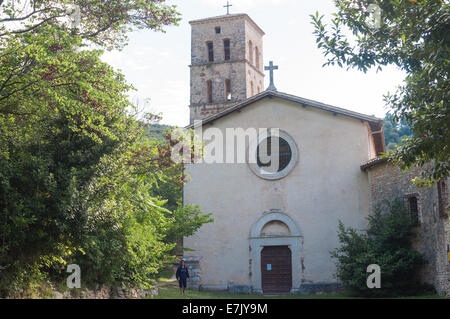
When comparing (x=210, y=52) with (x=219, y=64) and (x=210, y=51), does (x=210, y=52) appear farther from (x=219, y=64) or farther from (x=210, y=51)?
(x=219, y=64)

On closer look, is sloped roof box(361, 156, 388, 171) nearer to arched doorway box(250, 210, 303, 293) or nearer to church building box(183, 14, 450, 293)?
church building box(183, 14, 450, 293)

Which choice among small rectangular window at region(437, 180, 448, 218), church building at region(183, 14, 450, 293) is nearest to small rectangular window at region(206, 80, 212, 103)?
church building at region(183, 14, 450, 293)

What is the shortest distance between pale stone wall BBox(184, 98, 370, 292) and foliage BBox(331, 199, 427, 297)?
1.47 meters

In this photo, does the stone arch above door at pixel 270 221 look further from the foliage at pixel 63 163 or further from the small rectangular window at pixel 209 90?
the small rectangular window at pixel 209 90

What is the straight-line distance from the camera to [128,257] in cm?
1279

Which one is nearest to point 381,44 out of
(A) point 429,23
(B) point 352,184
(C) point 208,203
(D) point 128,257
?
(A) point 429,23

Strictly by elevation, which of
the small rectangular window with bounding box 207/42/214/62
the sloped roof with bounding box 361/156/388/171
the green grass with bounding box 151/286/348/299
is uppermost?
the small rectangular window with bounding box 207/42/214/62

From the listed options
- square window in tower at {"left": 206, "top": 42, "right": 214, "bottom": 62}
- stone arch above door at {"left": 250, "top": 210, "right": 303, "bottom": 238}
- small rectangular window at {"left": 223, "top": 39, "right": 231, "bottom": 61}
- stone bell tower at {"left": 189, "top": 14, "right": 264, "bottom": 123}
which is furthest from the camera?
square window in tower at {"left": 206, "top": 42, "right": 214, "bottom": 62}

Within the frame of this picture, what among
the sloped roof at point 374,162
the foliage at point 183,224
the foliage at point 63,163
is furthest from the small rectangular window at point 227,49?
the foliage at point 63,163

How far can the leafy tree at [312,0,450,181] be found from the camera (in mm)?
8469

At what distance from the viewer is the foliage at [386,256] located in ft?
54.2

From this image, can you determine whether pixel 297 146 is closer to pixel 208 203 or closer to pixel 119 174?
pixel 208 203
